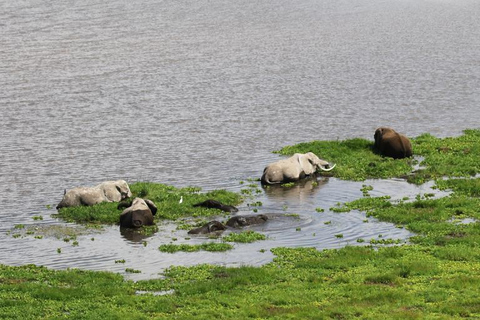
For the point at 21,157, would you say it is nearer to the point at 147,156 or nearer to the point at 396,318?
the point at 147,156

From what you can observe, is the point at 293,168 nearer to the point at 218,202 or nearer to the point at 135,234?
the point at 218,202

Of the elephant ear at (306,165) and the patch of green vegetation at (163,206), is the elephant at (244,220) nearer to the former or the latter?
the patch of green vegetation at (163,206)

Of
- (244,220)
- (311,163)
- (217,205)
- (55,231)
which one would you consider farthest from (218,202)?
(311,163)

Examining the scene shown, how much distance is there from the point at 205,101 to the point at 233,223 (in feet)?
88.8

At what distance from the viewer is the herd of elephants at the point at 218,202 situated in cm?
2706

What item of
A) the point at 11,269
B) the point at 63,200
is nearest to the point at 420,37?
the point at 63,200

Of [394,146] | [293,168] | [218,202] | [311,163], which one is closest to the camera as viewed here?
[218,202]

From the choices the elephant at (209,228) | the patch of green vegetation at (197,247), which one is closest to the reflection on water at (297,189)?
the elephant at (209,228)

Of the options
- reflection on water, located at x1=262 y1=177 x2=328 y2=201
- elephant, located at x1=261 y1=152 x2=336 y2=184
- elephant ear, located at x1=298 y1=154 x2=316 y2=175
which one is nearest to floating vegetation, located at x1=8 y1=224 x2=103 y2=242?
reflection on water, located at x1=262 y1=177 x2=328 y2=201

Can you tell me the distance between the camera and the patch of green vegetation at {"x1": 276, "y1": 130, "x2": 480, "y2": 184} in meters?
33.0

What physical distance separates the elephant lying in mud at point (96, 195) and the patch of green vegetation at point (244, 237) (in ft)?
19.5

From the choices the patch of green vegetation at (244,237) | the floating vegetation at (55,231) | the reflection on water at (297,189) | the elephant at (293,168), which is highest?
the elephant at (293,168)

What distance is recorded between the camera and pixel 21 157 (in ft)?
128

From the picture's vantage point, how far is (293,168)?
33.2 meters
